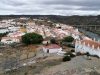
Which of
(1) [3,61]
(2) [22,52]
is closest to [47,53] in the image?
(2) [22,52]

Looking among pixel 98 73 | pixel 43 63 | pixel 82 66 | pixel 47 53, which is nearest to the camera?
pixel 98 73

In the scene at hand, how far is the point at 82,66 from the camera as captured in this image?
49.5m

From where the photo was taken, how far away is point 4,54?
225 ft

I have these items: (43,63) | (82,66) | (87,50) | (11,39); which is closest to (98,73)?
(82,66)

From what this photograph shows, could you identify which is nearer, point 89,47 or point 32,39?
point 89,47

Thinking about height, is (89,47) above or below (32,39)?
above

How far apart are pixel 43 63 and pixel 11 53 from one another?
16.9m

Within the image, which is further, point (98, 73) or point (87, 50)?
point (87, 50)

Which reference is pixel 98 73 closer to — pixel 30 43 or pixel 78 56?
pixel 78 56

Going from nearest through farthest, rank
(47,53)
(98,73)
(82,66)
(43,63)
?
(98,73), (82,66), (43,63), (47,53)

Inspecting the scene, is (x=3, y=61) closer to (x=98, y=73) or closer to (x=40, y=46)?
(x=40, y=46)

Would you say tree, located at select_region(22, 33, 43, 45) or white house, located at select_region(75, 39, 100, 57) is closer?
white house, located at select_region(75, 39, 100, 57)

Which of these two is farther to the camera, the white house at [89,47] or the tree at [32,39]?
the tree at [32,39]

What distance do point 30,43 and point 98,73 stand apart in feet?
123
